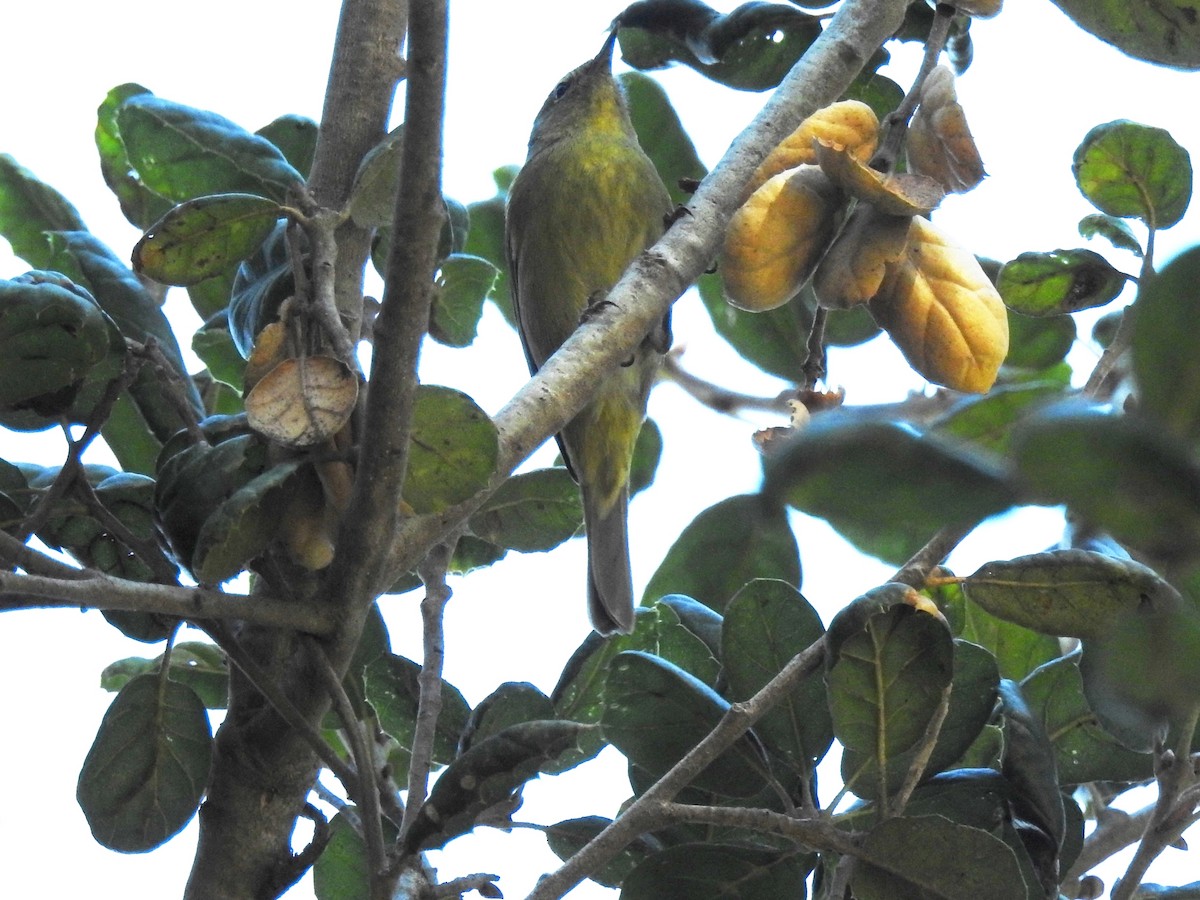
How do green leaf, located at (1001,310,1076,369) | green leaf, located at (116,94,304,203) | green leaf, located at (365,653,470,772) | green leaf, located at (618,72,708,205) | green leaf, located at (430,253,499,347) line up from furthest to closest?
1. green leaf, located at (618,72,708,205)
2. green leaf, located at (1001,310,1076,369)
3. green leaf, located at (430,253,499,347)
4. green leaf, located at (365,653,470,772)
5. green leaf, located at (116,94,304,203)

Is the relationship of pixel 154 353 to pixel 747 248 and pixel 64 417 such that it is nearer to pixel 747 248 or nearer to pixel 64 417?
pixel 64 417

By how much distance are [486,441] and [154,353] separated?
17.2 inches

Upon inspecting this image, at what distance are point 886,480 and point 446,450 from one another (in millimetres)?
841

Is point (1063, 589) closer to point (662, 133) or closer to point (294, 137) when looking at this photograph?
point (294, 137)

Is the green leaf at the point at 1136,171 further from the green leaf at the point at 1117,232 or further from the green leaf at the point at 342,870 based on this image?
the green leaf at the point at 342,870

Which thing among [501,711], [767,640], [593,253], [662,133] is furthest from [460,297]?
[593,253]

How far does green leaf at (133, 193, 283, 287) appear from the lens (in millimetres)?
1298

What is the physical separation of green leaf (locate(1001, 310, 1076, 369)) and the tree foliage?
0.53 metres

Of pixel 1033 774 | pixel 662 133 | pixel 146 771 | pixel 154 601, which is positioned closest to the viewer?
pixel 154 601

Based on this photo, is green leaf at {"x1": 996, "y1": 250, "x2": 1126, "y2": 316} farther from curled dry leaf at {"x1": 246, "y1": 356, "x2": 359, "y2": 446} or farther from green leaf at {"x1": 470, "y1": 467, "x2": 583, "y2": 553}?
curled dry leaf at {"x1": 246, "y1": 356, "x2": 359, "y2": 446}

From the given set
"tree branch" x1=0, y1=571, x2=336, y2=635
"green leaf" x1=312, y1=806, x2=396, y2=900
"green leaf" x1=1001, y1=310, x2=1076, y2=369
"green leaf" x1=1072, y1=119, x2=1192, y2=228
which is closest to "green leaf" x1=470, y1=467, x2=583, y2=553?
"green leaf" x1=312, y1=806, x2=396, y2=900

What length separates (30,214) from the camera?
71.2 inches

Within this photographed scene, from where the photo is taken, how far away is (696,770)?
3.56ft

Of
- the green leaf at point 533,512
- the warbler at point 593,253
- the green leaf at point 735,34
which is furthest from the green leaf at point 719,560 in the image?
the warbler at point 593,253
